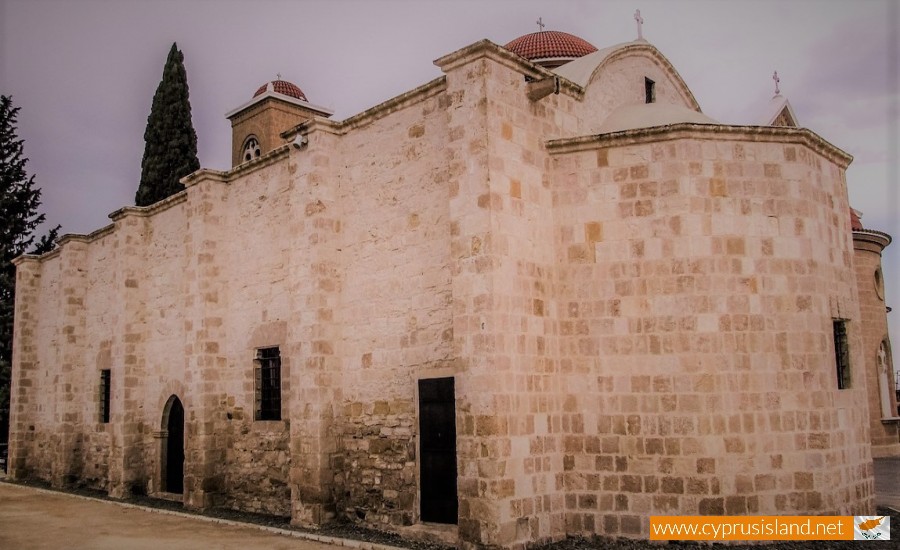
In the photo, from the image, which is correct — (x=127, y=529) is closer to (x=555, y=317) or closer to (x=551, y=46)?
(x=555, y=317)

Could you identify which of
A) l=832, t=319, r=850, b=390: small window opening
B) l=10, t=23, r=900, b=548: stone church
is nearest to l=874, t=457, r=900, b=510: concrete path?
l=10, t=23, r=900, b=548: stone church

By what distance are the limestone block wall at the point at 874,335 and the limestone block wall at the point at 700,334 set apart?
8234 millimetres

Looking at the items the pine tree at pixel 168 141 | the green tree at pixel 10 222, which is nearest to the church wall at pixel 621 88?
the pine tree at pixel 168 141

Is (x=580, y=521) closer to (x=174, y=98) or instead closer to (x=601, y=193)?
(x=601, y=193)

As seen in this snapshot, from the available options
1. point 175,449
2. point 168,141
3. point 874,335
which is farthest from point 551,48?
point 168,141

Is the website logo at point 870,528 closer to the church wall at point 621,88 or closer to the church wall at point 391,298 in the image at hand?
the church wall at point 391,298

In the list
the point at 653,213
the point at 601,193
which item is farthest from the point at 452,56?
the point at 653,213

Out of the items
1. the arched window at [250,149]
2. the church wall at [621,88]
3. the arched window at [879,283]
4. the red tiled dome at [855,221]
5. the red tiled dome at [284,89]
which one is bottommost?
the arched window at [879,283]

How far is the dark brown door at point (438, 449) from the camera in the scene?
8219mm

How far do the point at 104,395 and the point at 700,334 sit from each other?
13373 mm

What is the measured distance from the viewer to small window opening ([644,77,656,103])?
11945mm

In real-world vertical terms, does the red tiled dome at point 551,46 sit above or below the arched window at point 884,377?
above

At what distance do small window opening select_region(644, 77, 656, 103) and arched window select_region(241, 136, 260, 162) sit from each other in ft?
43.1

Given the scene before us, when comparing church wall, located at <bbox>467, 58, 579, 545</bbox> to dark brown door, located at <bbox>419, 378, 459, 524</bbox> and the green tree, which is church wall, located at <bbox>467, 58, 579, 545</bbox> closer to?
dark brown door, located at <bbox>419, 378, 459, 524</bbox>
